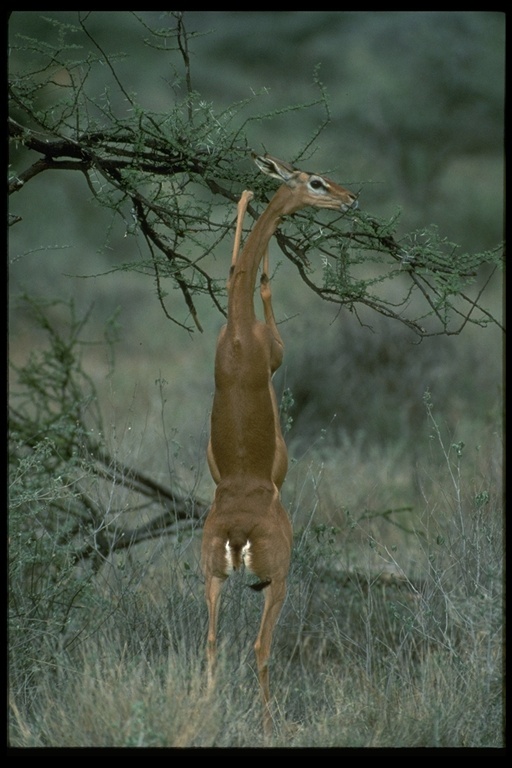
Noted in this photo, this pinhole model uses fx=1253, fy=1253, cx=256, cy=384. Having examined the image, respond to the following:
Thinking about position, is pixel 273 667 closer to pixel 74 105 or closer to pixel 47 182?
pixel 74 105

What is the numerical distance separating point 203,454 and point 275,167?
3522mm

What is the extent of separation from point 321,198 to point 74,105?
1.48 meters

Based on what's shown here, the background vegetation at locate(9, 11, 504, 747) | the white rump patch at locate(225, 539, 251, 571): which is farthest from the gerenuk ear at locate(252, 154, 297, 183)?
the white rump patch at locate(225, 539, 251, 571)

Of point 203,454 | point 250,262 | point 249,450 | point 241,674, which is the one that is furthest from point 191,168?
point 203,454

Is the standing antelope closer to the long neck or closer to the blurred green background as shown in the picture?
the long neck

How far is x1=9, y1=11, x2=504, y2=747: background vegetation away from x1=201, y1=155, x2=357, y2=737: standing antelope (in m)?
0.35

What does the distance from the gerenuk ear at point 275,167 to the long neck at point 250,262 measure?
0.06m

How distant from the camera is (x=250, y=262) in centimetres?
594

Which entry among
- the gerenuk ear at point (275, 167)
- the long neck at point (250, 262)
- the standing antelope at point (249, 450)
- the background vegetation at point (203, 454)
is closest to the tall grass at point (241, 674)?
the background vegetation at point (203, 454)

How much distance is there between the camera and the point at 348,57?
36.2 meters

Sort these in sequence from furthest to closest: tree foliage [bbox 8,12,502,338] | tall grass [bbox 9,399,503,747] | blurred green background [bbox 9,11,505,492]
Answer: blurred green background [bbox 9,11,505,492] < tree foliage [bbox 8,12,502,338] < tall grass [bbox 9,399,503,747]

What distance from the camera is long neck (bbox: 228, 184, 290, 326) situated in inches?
232

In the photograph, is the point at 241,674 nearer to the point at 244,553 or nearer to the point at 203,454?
the point at 244,553

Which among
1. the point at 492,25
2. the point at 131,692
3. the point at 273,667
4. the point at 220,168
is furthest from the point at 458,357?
the point at 492,25
